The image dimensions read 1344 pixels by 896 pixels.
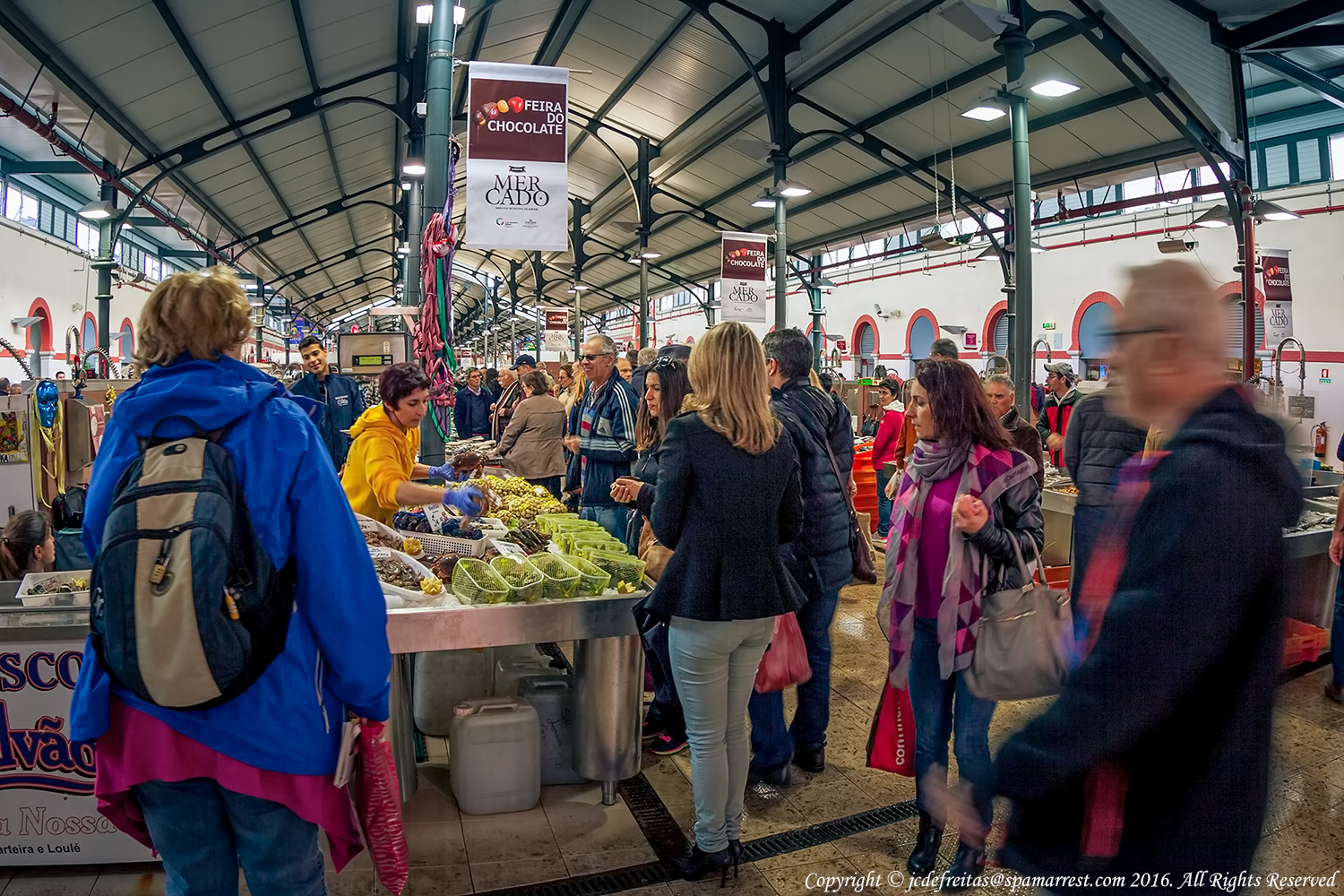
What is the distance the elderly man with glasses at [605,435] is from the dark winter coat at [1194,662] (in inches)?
143

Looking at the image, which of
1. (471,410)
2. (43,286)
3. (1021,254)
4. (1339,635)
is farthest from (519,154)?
(43,286)

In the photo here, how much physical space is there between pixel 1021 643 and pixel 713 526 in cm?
87

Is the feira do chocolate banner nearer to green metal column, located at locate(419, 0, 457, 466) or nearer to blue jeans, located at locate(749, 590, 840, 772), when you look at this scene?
green metal column, located at locate(419, 0, 457, 466)

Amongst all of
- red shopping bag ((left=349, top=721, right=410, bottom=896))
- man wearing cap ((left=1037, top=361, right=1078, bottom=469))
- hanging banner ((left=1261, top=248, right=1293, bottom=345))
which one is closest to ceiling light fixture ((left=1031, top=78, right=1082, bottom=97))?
man wearing cap ((left=1037, top=361, right=1078, bottom=469))

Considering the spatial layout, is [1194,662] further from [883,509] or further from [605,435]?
[883,509]

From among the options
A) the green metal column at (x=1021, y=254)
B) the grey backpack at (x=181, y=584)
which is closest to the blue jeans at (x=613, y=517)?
the grey backpack at (x=181, y=584)

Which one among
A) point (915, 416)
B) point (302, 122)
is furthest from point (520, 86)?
point (302, 122)

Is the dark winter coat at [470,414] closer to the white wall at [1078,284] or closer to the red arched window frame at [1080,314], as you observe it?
the white wall at [1078,284]

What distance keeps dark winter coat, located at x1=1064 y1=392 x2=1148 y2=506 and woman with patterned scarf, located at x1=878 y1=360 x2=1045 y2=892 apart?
1.80m

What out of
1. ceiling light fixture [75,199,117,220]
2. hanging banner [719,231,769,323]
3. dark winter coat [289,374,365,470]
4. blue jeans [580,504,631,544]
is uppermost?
ceiling light fixture [75,199,117,220]

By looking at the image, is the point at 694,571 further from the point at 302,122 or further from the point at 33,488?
the point at 302,122

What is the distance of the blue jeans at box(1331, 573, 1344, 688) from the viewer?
407 cm

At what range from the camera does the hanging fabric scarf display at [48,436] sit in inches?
209

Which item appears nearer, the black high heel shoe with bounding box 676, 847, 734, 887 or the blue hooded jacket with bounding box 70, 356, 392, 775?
the blue hooded jacket with bounding box 70, 356, 392, 775
